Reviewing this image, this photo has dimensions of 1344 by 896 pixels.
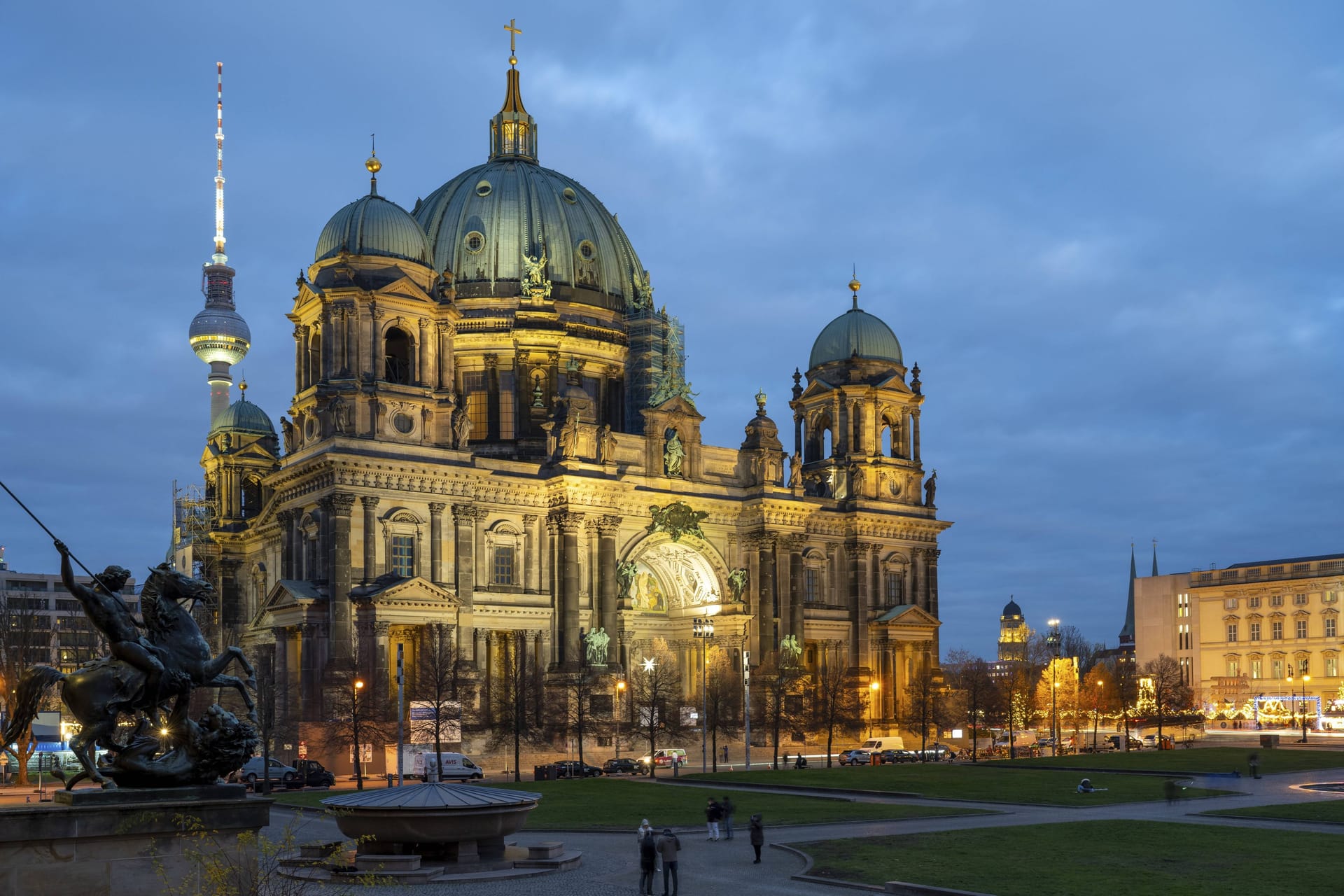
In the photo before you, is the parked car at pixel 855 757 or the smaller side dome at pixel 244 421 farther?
the smaller side dome at pixel 244 421

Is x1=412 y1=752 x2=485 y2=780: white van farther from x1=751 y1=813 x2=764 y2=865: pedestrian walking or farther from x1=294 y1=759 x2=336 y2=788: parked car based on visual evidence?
x1=751 y1=813 x2=764 y2=865: pedestrian walking

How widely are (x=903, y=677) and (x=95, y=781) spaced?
93.4 meters

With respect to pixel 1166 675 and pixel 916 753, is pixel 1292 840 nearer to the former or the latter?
pixel 916 753

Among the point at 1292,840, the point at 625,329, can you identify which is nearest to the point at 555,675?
the point at 625,329

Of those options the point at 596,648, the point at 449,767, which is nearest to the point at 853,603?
the point at 596,648

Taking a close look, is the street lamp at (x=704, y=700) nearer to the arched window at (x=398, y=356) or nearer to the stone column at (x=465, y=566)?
the stone column at (x=465, y=566)

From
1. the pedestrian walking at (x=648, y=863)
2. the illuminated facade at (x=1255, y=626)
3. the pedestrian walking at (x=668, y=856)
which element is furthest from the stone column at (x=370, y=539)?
the illuminated facade at (x=1255, y=626)

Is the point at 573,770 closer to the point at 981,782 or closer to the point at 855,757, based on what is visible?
the point at 855,757

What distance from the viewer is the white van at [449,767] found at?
240 feet

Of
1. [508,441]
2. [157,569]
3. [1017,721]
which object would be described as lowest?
[1017,721]

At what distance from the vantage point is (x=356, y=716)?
70.6 m

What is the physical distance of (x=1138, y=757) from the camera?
3393 inches

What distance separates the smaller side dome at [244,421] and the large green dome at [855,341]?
147 ft

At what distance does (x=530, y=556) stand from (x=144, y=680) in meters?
70.2
